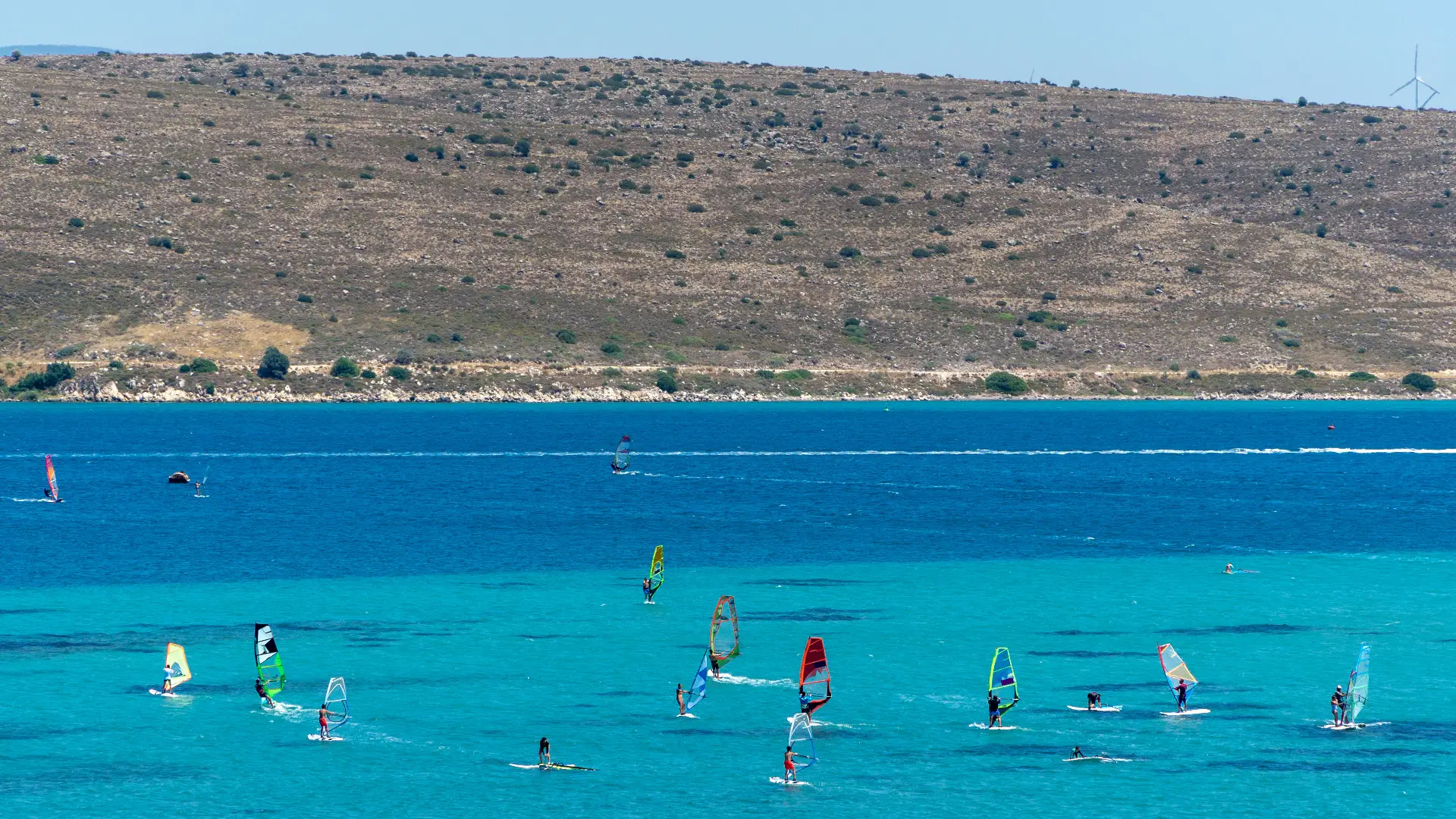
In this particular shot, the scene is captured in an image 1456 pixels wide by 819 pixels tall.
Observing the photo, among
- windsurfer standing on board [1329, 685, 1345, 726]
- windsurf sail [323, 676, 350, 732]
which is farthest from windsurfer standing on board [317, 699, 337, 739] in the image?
windsurfer standing on board [1329, 685, 1345, 726]

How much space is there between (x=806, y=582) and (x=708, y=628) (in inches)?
466

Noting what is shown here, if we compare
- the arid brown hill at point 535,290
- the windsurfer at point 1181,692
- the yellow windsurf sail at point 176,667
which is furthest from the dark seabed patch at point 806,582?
the arid brown hill at point 535,290

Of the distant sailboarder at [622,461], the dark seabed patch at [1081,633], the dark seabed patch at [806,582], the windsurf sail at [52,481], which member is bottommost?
the dark seabed patch at [1081,633]

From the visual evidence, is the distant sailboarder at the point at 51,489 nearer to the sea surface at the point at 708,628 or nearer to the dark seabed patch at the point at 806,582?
the sea surface at the point at 708,628

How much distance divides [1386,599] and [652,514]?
40.3 m

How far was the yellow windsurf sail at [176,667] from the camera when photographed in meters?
46.8

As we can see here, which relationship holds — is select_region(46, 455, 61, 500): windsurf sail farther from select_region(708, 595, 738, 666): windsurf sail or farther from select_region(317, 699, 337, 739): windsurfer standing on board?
select_region(317, 699, 337, 739): windsurfer standing on board

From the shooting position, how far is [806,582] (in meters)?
68.1

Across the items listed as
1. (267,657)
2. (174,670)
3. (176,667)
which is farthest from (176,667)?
(267,657)

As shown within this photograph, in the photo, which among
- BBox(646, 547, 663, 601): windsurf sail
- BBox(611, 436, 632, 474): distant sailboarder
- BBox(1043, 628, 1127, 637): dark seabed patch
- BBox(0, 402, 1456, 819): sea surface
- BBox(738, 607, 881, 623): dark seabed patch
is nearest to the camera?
BBox(0, 402, 1456, 819): sea surface

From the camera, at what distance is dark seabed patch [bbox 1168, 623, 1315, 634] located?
187 ft

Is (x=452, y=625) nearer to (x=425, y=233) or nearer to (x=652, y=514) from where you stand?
(x=652, y=514)

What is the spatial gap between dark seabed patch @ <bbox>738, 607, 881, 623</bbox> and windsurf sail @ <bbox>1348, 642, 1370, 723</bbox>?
61.8ft

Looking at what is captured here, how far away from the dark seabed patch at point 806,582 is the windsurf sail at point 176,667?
25217 millimetres
